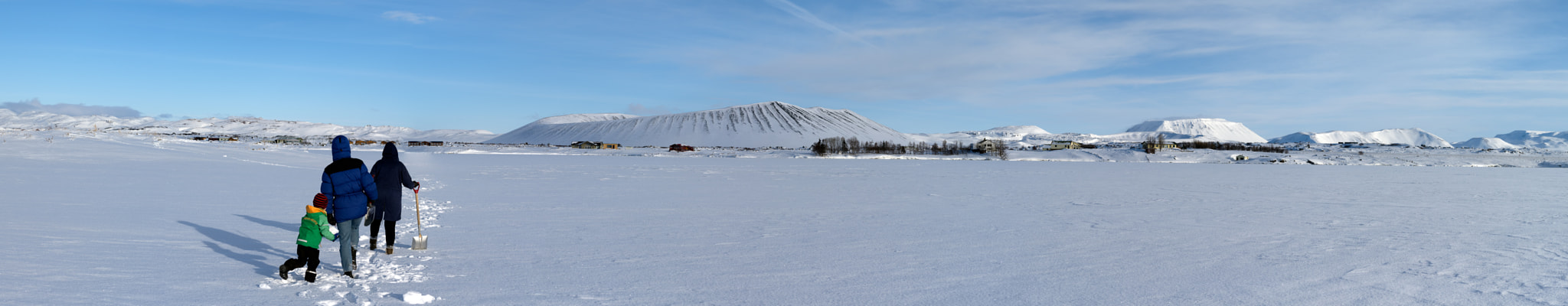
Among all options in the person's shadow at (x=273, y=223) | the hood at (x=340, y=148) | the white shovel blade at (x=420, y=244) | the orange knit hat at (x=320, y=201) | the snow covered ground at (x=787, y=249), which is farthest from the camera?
the person's shadow at (x=273, y=223)

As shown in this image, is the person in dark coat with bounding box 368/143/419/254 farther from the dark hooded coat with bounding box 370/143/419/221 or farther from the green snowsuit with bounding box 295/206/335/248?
the green snowsuit with bounding box 295/206/335/248

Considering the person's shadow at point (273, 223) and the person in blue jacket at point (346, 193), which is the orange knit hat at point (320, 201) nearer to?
the person in blue jacket at point (346, 193)

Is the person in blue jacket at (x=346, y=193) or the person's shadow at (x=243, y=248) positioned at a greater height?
the person in blue jacket at (x=346, y=193)

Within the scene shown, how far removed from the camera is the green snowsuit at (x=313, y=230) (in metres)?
6.42

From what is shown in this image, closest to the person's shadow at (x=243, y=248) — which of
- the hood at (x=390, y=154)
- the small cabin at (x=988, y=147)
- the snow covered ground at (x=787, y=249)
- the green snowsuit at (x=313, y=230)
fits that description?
the snow covered ground at (x=787, y=249)

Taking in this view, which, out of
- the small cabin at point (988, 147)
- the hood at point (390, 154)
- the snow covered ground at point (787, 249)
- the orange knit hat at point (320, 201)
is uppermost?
the small cabin at point (988, 147)

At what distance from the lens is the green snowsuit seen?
6.42 meters

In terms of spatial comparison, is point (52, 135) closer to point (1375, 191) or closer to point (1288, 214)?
point (1288, 214)

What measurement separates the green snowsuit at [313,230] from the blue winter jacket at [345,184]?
0.28 meters

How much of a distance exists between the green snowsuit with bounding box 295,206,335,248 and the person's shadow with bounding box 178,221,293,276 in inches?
31.3

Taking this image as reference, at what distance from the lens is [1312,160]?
74.0 metres

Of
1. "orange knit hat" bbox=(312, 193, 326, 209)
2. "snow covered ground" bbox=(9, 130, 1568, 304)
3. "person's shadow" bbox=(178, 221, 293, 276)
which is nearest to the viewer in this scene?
"snow covered ground" bbox=(9, 130, 1568, 304)

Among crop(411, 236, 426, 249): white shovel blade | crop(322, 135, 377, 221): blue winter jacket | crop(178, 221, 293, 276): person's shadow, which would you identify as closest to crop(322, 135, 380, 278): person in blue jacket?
crop(322, 135, 377, 221): blue winter jacket

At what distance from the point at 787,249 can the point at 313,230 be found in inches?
191
